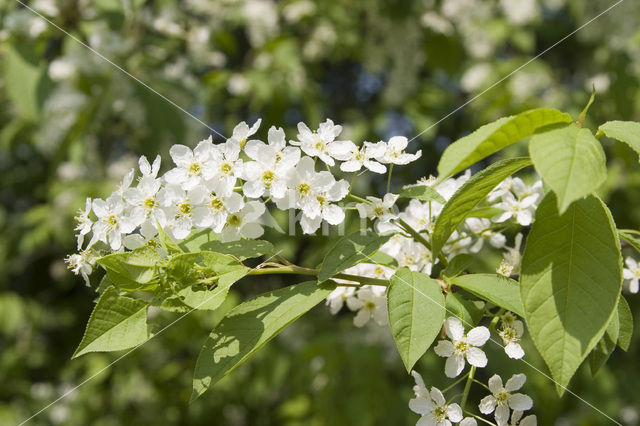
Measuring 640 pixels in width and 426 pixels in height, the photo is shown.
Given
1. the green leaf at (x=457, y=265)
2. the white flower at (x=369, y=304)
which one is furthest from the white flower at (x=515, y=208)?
the white flower at (x=369, y=304)

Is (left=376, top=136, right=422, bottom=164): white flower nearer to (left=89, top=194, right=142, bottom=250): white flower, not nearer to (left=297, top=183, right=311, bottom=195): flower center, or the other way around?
(left=297, top=183, right=311, bottom=195): flower center

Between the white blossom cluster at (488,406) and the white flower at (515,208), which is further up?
the white flower at (515,208)

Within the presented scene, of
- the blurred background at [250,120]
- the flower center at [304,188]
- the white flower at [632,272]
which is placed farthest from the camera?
the blurred background at [250,120]

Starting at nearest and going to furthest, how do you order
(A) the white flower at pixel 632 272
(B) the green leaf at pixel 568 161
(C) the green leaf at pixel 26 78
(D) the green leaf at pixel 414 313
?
(B) the green leaf at pixel 568 161 → (D) the green leaf at pixel 414 313 → (A) the white flower at pixel 632 272 → (C) the green leaf at pixel 26 78

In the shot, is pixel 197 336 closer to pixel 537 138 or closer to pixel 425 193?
pixel 425 193

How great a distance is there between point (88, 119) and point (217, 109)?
5.40ft

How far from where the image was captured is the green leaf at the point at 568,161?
2.37 ft

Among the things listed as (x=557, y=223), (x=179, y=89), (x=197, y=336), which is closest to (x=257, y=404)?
(x=197, y=336)

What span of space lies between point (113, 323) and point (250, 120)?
12.6 feet

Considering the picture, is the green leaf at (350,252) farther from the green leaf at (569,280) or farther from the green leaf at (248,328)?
the green leaf at (569,280)

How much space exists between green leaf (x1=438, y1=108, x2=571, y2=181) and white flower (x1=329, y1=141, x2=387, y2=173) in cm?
26

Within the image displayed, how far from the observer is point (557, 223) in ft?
2.94

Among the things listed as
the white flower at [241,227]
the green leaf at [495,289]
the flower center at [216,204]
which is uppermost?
the flower center at [216,204]

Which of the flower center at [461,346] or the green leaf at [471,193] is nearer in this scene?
the green leaf at [471,193]
